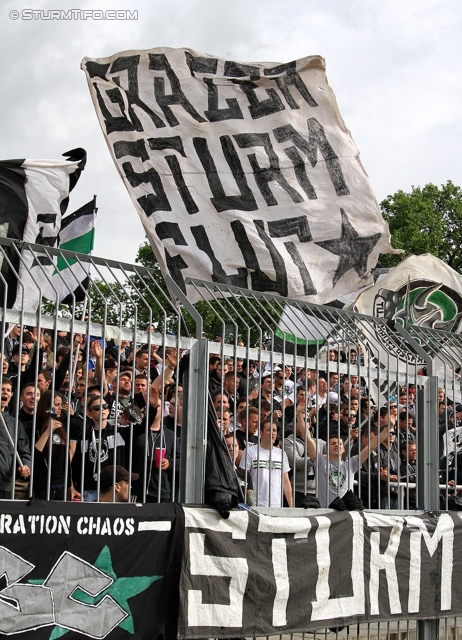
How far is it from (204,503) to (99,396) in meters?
1.19

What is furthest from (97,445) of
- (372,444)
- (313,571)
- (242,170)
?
(242,170)

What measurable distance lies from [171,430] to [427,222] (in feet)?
115

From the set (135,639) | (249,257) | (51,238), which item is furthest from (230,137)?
(135,639)

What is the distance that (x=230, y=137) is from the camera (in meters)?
9.50

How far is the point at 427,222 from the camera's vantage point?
133 ft

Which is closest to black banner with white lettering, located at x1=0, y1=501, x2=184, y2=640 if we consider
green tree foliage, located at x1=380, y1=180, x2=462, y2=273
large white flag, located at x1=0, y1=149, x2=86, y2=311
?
large white flag, located at x1=0, y1=149, x2=86, y2=311

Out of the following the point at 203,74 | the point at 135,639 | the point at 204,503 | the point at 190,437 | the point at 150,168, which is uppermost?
the point at 203,74

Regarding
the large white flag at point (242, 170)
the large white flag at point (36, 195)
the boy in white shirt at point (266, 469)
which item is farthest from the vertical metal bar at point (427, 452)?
the large white flag at point (36, 195)

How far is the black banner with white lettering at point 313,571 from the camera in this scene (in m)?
6.65

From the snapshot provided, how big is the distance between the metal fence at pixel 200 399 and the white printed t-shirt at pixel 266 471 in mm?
21

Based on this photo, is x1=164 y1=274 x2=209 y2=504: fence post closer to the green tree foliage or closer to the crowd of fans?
the crowd of fans

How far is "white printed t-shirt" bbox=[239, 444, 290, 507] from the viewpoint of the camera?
25.3ft

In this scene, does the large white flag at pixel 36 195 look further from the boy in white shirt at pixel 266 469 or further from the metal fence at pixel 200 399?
the boy in white shirt at pixel 266 469

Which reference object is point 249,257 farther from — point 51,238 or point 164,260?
point 51,238
